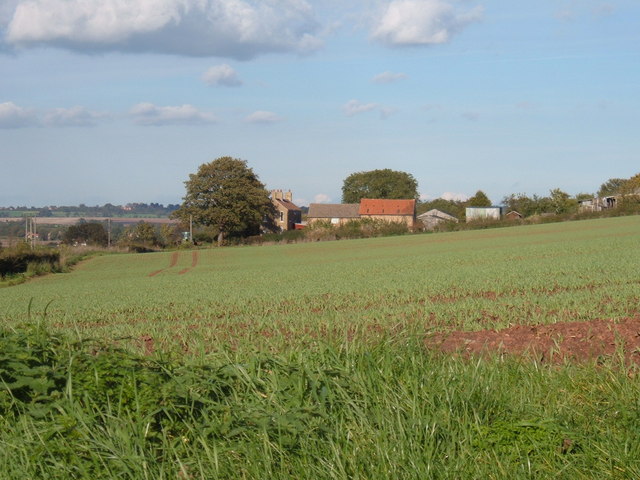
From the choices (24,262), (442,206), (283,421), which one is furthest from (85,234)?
(283,421)

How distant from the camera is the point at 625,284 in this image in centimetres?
1967

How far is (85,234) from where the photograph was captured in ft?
389

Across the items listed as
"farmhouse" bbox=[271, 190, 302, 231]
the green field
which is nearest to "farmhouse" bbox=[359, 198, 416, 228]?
"farmhouse" bbox=[271, 190, 302, 231]

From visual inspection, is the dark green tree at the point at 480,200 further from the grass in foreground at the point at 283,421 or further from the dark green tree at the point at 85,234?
the grass in foreground at the point at 283,421

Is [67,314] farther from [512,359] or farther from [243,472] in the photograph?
[243,472]

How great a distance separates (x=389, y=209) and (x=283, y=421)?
134 m

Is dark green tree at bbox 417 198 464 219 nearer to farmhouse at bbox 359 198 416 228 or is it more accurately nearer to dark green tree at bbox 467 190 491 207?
dark green tree at bbox 467 190 491 207

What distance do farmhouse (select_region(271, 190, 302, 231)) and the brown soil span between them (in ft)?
407

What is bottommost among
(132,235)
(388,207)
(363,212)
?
(132,235)

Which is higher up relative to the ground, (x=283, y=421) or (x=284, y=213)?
(x=284, y=213)

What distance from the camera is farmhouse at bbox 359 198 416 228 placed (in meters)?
136

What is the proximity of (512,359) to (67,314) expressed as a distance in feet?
50.1

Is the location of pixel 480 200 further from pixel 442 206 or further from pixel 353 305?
pixel 353 305

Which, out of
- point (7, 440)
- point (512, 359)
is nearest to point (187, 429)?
point (7, 440)
